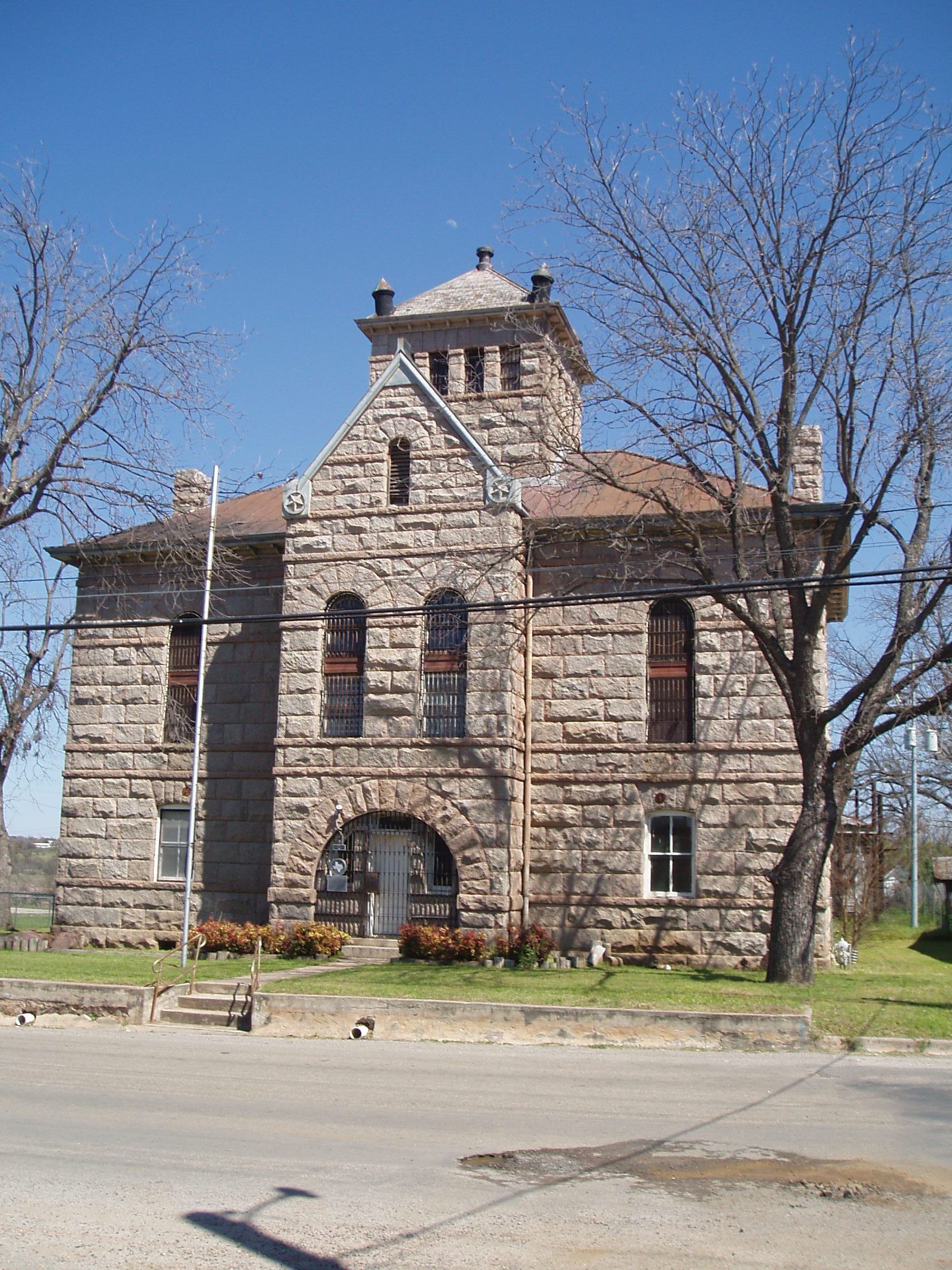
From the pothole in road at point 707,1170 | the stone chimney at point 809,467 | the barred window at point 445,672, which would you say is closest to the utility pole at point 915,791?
the stone chimney at point 809,467

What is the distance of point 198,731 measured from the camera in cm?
2423

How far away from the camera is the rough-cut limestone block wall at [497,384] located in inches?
1008

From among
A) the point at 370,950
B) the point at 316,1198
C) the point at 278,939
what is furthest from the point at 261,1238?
the point at 278,939

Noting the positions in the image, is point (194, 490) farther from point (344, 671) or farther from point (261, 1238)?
point (261, 1238)

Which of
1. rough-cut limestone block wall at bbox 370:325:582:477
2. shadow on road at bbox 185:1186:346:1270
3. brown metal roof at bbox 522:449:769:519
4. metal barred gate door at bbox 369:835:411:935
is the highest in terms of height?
rough-cut limestone block wall at bbox 370:325:582:477

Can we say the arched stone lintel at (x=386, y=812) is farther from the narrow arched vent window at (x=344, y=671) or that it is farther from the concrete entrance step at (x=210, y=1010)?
the concrete entrance step at (x=210, y=1010)

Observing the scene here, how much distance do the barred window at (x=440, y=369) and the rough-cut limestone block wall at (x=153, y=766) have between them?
711 cm

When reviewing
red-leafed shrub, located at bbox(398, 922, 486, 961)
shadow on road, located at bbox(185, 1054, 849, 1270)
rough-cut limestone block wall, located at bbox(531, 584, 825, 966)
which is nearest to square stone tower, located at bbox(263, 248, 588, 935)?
red-leafed shrub, located at bbox(398, 922, 486, 961)

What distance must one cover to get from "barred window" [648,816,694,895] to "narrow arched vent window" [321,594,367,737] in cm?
580

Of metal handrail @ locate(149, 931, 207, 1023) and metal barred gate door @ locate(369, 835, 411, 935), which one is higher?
metal barred gate door @ locate(369, 835, 411, 935)

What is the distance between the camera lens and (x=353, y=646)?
2384cm

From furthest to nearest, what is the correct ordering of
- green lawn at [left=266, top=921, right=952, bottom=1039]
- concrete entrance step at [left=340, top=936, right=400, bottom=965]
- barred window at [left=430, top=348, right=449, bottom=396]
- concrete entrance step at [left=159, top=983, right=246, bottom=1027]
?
barred window at [left=430, top=348, right=449, bottom=396] → concrete entrance step at [left=340, top=936, right=400, bottom=965] → concrete entrance step at [left=159, top=983, right=246, bottom=1027] → green lawn at [left=266, top=921, right=952, bottom=1039]

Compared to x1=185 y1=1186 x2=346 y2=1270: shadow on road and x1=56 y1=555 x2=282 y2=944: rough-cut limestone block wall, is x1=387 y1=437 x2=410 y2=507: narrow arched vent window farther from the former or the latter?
x1=185 y1=1186 x2=346 y2=1270: shadow on road

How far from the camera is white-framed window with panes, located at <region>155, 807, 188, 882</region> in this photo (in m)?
25.8
